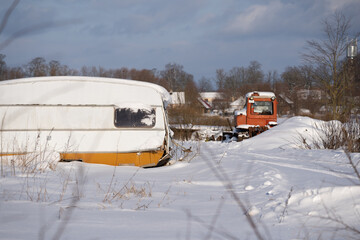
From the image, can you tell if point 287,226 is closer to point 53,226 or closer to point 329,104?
point 53,226

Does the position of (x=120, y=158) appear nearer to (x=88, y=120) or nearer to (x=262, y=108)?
(x=88, y=120)

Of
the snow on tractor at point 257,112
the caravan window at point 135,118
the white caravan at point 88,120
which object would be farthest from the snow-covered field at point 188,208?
the snow on tractor at point 257,112

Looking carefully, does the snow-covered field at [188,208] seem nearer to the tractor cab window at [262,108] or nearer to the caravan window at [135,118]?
the caravan window at [135,118]

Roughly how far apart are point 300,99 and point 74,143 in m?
43.9

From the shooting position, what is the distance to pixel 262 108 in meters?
20.4

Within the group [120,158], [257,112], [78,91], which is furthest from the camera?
[257,112]

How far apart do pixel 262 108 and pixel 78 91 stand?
46.3 feet

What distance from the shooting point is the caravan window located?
28.2 feet

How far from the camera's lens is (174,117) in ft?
78.4

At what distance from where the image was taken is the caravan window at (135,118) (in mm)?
8609

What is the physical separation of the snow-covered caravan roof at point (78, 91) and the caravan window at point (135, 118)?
24cm

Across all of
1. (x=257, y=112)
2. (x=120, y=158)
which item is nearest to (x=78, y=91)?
(x=120, y=158)

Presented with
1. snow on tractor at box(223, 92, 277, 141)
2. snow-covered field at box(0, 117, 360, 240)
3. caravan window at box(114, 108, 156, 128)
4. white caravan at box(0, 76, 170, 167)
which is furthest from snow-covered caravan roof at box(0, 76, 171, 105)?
snow on tractor at box(223, 92, 277, 141)

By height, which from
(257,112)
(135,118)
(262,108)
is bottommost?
(257,112)
